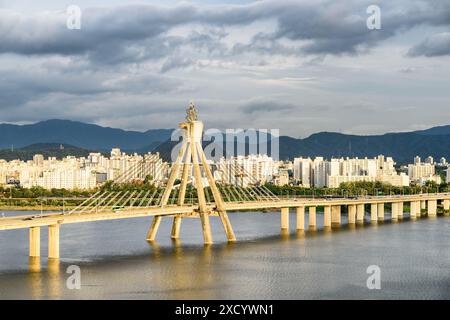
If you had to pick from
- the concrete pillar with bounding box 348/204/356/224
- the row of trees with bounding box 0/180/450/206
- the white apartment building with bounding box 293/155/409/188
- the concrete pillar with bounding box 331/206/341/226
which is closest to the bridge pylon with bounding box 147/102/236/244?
the concrete pillar with bounding box 331/206/341/226

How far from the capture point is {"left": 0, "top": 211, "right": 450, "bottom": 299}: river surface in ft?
41.4

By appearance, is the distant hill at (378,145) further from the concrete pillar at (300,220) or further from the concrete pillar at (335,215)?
the concrete pillar at (300,220)

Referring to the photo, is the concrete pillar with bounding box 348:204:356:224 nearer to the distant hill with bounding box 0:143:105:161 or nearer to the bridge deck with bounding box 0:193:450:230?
the bridge deck with bounding box 0:193:450:230

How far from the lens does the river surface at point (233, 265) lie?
1263 cm

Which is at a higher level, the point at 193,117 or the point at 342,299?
the point at 193,117

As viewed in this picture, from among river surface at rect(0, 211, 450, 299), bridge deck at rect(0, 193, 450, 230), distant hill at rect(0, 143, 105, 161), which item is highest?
distant hill at rect(0, 143, 105, 161)

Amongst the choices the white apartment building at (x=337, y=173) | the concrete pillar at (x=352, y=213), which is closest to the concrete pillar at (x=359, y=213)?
the concrete pillar at (x=352, y=213)

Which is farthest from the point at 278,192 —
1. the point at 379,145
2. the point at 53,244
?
the point at 379,145

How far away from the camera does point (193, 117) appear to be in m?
19.4

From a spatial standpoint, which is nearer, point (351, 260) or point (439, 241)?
point (351, 260)

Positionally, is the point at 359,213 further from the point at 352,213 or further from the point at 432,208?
the point at 432,208

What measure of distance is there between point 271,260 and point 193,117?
473cm
